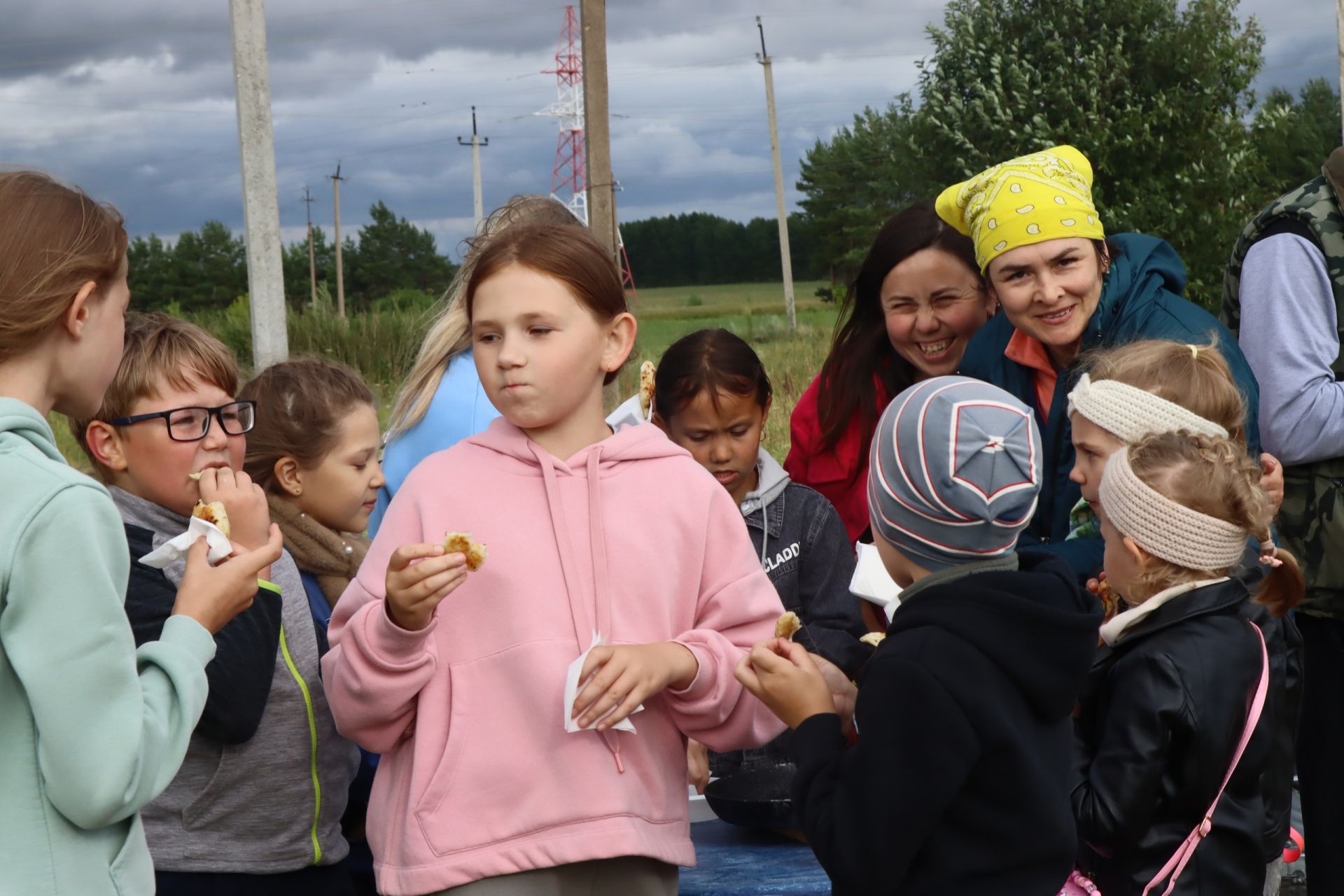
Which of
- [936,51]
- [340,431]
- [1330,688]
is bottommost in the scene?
[1330,688]

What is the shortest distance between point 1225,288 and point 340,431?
267 centimetres

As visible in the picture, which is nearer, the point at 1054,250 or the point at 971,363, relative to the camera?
the point at 1054,250

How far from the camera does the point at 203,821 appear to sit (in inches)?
97.3

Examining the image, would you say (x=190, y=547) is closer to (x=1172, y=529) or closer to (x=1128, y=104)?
(x=1172, y=529)

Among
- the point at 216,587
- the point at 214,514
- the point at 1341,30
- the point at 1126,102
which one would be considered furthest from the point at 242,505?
the point at 1126,102

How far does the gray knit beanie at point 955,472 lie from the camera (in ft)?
6.30

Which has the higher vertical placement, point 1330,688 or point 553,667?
point 553,667

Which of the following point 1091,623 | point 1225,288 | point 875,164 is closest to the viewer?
point 1091,623

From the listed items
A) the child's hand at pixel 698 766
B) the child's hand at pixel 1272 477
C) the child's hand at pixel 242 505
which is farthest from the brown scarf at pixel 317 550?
the child's hand at pixel 1272 477

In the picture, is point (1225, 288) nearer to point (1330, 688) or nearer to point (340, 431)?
point (1330, 688)

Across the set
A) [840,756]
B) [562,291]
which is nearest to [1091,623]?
[840,756]

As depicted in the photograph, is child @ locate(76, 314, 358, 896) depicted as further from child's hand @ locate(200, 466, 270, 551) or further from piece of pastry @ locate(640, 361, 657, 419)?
piece of pastry @ locate(640, 361, 657, 419)

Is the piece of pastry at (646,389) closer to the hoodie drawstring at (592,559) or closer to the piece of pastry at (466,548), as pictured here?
the hoodie drawstring at (592,559)

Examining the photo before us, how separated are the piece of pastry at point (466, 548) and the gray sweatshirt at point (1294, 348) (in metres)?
2.36
